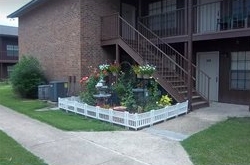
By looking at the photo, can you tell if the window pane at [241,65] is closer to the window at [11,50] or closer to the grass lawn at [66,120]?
the grass lawn at [66,120]

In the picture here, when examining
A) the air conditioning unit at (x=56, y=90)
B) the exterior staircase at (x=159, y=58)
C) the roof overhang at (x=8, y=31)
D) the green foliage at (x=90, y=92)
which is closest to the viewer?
the green foliage at (x=90, y=92)

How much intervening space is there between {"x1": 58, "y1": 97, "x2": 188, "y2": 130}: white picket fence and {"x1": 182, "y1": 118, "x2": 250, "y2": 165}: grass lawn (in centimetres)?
165

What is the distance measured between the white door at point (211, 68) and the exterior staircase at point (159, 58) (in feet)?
0.65

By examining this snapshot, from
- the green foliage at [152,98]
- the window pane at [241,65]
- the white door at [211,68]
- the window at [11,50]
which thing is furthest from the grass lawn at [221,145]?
the window at [11,50]

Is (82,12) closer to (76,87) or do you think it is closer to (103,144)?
(76,87)

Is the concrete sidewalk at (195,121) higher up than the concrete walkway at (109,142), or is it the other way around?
the concrete sidewalk at (195,121)

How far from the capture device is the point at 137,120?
8.48m

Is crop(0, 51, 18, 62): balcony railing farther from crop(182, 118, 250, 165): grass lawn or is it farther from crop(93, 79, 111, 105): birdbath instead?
crop(182, 118, 250, 165): grass lawn

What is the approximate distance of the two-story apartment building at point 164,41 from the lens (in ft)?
41.0

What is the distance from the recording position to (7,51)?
38.0 meters

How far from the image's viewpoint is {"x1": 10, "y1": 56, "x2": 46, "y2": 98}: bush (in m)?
15.2

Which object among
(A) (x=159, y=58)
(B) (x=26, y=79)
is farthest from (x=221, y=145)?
(B) (x=26, y=79)

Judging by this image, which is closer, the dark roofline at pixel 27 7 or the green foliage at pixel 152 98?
the green foliage at pixel 152 98

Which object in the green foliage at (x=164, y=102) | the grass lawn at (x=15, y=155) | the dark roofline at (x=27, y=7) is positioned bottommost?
the grass lawn at (x=15, y=155)
